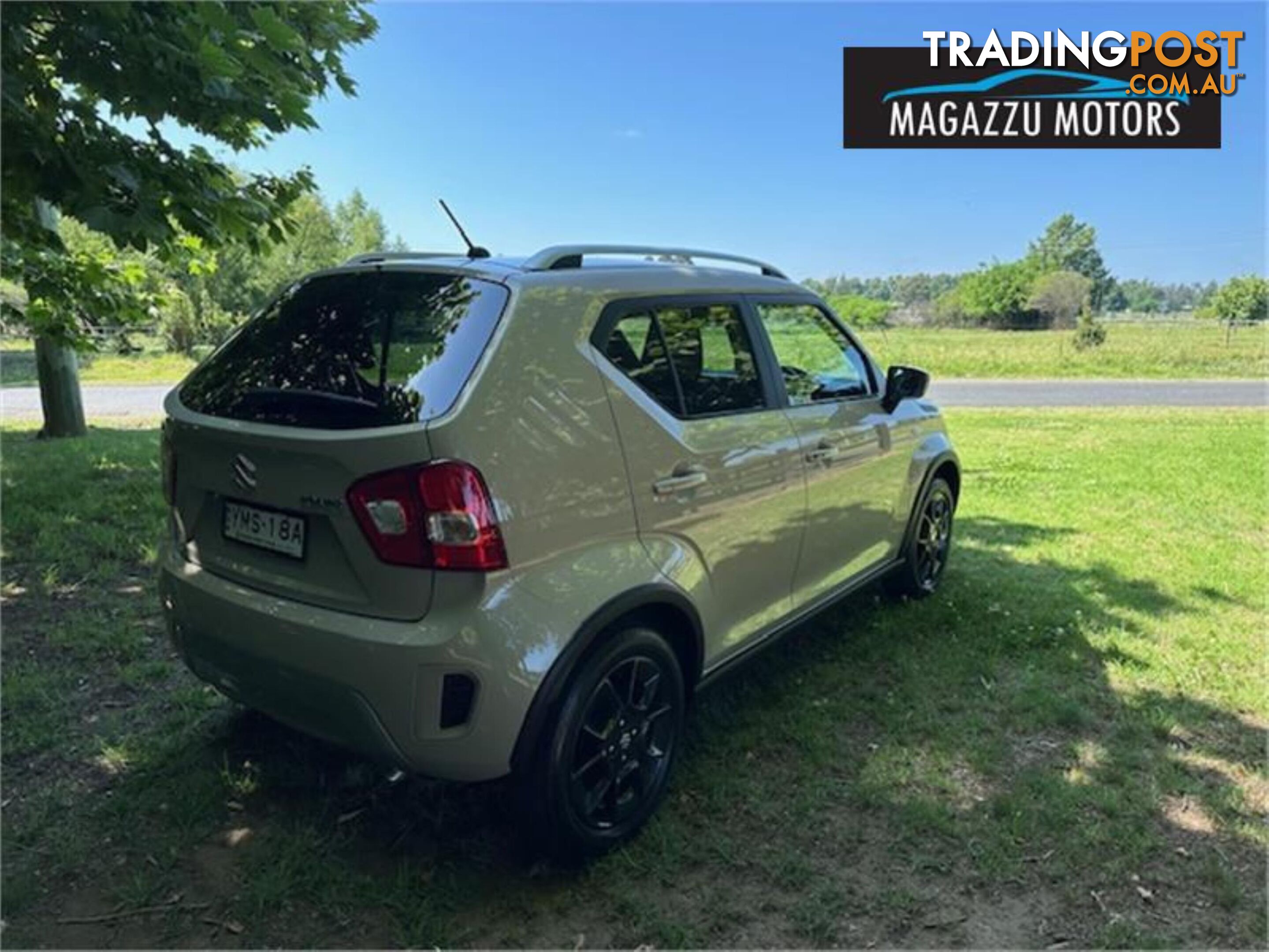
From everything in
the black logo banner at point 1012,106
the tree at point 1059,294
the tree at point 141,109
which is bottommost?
the tree at point 141,109

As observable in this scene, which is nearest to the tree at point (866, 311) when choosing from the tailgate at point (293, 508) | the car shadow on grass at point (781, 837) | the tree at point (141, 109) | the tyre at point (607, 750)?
the car shadow on grass at point (781, 837)

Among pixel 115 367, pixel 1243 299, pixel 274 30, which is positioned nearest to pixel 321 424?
pixel 274 30

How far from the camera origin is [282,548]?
2303 millimetres

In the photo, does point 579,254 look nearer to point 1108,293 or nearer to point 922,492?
point 922,492

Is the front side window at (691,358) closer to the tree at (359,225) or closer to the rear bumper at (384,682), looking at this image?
the rear bumper at (384,682)

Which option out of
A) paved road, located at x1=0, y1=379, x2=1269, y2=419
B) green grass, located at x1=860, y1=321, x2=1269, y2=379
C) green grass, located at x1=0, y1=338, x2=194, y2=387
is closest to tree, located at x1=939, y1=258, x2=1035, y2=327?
green grass, located at x1=860, y1=321, x2=1269, y2=379

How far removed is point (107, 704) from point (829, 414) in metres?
3.35

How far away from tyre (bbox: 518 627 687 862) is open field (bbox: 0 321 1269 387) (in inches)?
816

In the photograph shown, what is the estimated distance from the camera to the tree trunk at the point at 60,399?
10.1 m

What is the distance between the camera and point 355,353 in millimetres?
2361

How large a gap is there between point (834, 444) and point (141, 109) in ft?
10.2

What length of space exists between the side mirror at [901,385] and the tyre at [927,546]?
63 centimetres

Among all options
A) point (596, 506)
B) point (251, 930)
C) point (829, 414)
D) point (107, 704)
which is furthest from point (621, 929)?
point (107, 704)

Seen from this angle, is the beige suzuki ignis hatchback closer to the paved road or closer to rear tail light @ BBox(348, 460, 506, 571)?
rear tail light @ BBox(348, 460, 506, 571)
